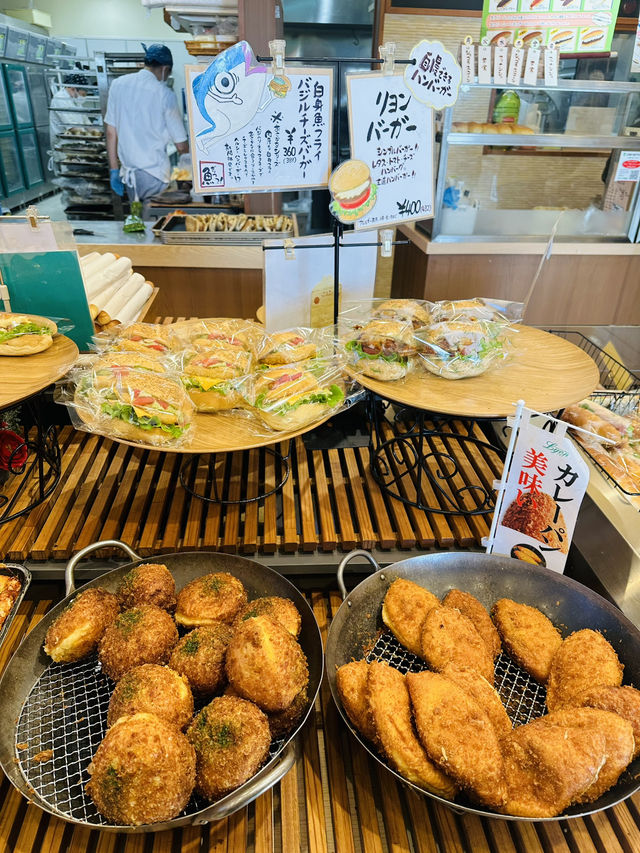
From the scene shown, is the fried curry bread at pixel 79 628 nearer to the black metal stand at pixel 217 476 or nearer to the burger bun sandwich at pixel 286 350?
the black metal stand at pixel 217 476

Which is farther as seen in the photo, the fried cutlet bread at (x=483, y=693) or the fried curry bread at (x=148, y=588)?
the fried curry bread at (x=148, y=588)

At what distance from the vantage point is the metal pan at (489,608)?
1.68m

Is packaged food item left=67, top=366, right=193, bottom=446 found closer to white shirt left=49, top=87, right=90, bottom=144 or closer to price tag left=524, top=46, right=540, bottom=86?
price tag left=524, top=46, right=540, bottom=86

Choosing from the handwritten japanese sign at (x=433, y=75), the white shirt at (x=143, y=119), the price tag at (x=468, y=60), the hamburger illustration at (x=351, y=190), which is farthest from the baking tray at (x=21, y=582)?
the white shirt at (x=143, y=119)

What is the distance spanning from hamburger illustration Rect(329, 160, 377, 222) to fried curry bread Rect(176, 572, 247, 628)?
1798 millimetres

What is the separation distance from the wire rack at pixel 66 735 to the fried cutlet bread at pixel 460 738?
0.38 meters

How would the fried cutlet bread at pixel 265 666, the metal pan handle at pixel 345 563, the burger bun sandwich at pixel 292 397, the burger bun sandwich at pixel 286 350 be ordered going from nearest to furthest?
the fried cutlet bread at pixel 265 666 → the metal pan handle at pixel 345 563 → the burger bun sandwich at pixel 292 397 → the burger bun sandwich at pixel 286 350

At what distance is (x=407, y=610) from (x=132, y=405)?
124 centimetres

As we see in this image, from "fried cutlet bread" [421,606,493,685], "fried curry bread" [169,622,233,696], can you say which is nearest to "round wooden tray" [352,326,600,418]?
"fried cutlet bread" [421,606,493,685]

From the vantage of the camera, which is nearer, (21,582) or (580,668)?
(580,668)

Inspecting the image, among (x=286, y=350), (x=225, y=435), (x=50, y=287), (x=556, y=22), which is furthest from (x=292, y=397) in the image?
(x=556, y=22)

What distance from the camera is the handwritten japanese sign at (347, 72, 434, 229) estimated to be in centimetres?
260

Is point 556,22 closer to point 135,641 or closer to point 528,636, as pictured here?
point 528,636

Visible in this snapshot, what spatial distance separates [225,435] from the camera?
217 cm
